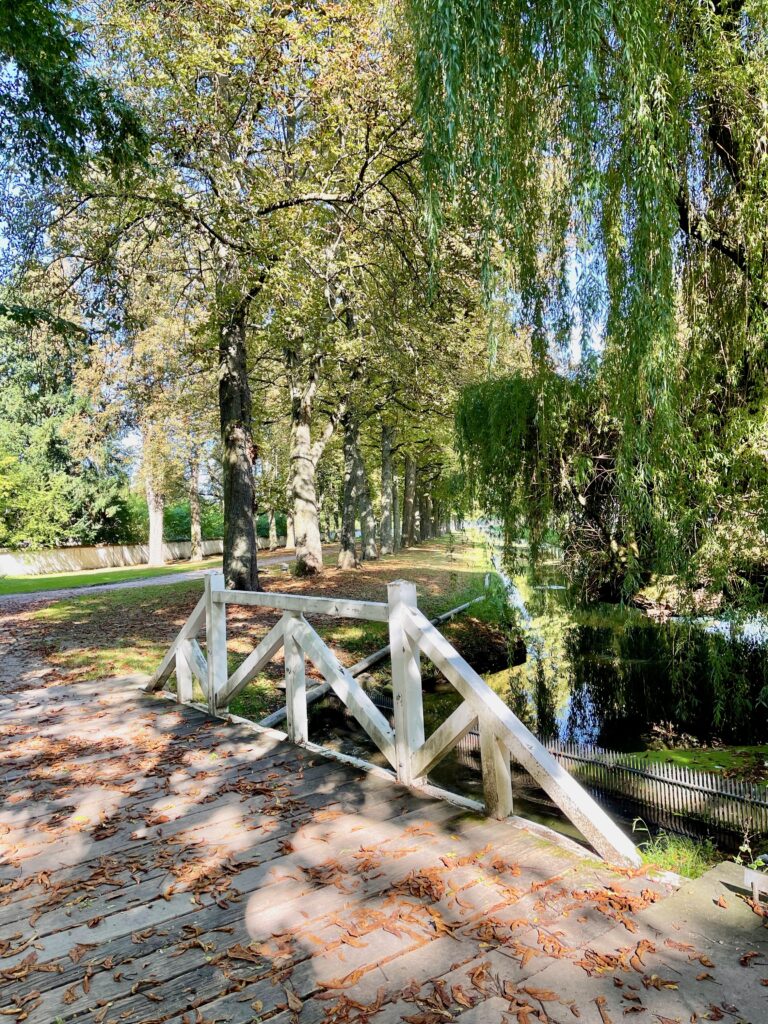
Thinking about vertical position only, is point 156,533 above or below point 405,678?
above

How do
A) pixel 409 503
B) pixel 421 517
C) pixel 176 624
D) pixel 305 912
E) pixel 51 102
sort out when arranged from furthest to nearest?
1. pixel 421 517
2. pixel 409 503
3. pixel 176 624
4. pixel 51 102
5. pixel 305 912

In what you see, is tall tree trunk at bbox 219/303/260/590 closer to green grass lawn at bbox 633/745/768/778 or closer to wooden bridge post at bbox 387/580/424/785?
green grass lawn at bbox 633/745/768/778

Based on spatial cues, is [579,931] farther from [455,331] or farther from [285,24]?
[455,331]

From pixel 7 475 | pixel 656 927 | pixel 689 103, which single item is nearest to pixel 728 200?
pixel 689 103

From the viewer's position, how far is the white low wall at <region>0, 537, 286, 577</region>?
1147 inches

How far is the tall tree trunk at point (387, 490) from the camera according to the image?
22742 millimetres

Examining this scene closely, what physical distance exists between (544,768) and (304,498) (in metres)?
14.3

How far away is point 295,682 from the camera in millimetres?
4559

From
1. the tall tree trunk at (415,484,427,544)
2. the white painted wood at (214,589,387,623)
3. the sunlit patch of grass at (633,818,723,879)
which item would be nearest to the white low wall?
the tall tree trunk at (415,484,427,544)

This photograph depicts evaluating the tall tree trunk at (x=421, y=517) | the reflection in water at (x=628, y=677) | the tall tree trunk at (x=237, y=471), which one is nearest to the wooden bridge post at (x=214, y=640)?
the reflection in water at (x=628, y=677)

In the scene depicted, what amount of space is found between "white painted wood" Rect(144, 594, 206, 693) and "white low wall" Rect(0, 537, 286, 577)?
25.8 metres

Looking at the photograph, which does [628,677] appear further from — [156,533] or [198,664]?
[156,533]

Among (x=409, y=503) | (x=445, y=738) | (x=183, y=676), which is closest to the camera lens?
(x=445, y=738)

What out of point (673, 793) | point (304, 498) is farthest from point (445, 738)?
point (304, 498)
